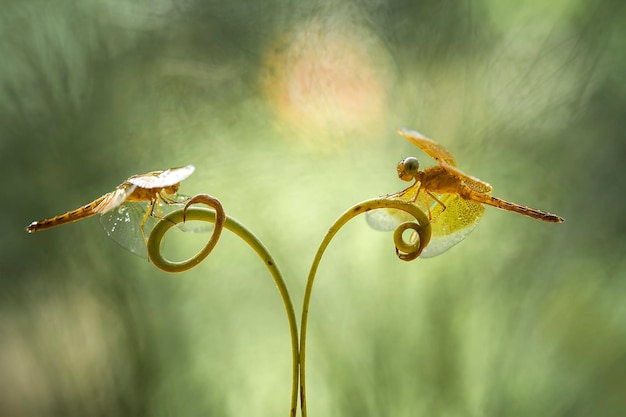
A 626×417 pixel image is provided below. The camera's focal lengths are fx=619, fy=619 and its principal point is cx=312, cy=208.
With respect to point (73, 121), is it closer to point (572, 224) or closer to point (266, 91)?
point (266, 91)

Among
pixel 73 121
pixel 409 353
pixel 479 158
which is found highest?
pixel 73 121

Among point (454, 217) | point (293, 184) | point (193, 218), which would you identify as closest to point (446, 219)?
point (454, 217)

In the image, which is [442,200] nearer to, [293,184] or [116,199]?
[116,199]

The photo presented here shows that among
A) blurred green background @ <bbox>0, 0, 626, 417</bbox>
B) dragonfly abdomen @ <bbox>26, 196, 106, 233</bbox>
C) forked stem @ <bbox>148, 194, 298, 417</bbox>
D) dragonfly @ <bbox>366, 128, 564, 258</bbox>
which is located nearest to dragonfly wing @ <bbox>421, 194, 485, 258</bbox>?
dragonfly @ <bbox>366, 128, 564, 258</bbox>

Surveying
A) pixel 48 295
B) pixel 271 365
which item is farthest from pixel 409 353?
pixel 48 295

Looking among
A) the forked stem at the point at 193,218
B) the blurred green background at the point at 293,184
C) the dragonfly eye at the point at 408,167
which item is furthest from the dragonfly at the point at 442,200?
the blurred green background at the point at 293,184

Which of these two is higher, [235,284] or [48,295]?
[48,295]

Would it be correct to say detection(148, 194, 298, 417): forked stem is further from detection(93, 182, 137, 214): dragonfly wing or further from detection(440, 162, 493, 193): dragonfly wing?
detection(440, 162, 493, 193): dragonfly wing
